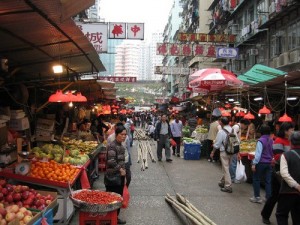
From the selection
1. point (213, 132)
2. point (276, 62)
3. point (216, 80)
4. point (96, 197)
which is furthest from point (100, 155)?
point (276, 62)

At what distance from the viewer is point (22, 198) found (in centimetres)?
571

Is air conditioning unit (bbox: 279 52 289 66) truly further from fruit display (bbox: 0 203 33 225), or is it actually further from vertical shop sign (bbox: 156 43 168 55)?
fruit display (bbox: 0 203 33 225)

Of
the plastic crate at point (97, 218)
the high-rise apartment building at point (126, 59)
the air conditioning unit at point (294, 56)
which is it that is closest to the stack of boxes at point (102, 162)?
the plastic crate at point (97, 218)

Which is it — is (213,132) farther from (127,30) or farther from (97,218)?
(97,218)

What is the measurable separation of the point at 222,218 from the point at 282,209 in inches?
72.6

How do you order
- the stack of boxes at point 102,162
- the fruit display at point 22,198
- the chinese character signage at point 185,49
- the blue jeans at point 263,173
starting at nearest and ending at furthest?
the fruit display at point 22,198 → the blue jeans at point 263,173 → the stack of boxes at point 102,162 → the chinese character signage at point 185,49

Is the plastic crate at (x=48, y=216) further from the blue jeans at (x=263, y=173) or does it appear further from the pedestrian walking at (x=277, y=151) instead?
the blue jeans at (x=263, y=173)

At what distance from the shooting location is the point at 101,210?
5.34 metres

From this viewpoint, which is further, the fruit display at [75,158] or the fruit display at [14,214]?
the fruit display at [75,158]

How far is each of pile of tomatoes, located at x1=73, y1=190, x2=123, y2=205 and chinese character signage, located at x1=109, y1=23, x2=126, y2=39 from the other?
12738 millimetres

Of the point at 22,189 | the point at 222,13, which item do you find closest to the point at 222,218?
the point at 22,189

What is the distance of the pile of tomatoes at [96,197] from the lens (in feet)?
18.4

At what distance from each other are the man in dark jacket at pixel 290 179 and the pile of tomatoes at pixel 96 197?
101 inches

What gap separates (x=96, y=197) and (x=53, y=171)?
205 cm
